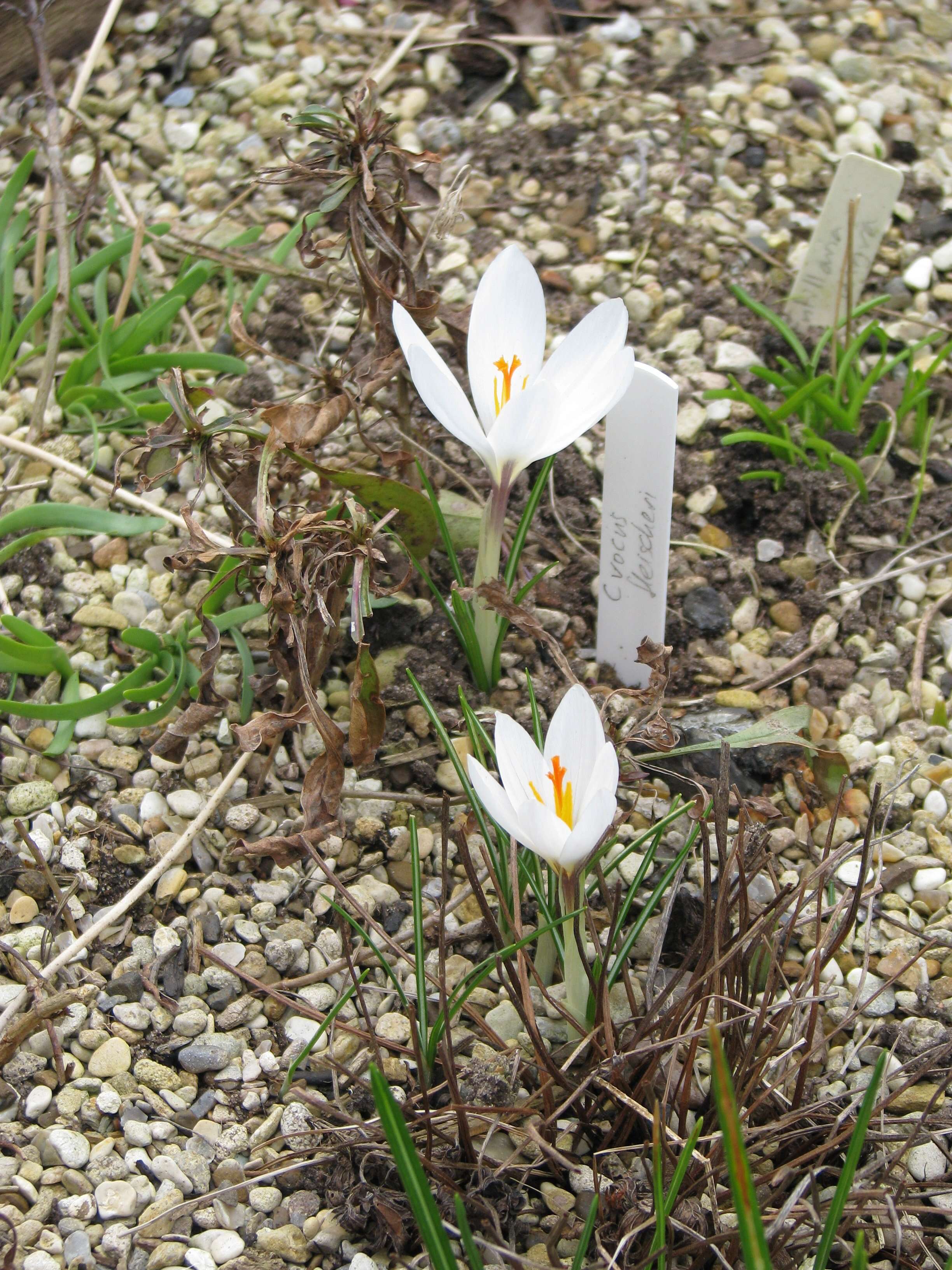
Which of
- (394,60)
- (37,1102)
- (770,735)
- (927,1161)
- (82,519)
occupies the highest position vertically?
(394,60)

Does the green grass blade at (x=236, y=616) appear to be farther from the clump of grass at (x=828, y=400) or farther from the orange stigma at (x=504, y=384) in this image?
the clump of grass at (x=828, y=400)

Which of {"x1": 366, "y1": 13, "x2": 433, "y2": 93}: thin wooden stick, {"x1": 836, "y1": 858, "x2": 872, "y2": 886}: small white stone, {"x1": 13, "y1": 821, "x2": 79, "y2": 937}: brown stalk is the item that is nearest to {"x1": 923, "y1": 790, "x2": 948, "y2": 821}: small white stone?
{"x1": 836, "y1": 858, "x2": 872, "y2": 886}: small white stone

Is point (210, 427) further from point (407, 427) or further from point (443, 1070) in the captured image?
point (443, 1070)

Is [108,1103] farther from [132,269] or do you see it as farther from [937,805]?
[132,269]

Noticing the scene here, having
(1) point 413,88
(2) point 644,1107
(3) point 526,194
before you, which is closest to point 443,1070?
(2) point 644,1107

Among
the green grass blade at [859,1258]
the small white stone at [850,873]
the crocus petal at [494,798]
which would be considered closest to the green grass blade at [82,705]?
the crocus petal at [494,798]

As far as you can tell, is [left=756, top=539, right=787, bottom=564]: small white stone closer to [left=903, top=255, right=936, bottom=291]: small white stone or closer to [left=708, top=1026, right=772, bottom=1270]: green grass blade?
[left=903, top=255, right=936, bottom=291]: small white stone

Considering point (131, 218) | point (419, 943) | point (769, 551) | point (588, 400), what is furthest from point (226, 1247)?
point (131, 218)
